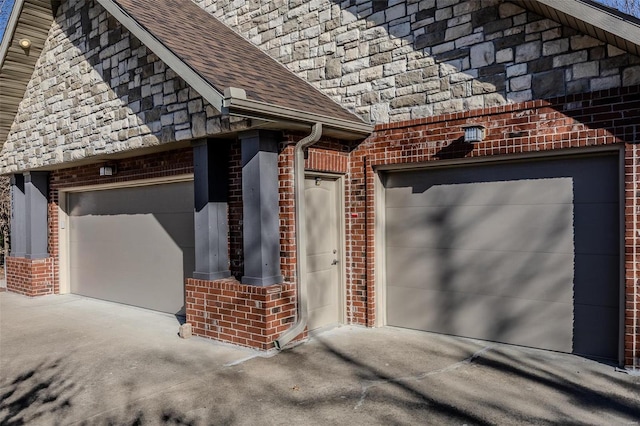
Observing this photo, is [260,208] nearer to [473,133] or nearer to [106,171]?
[473,133]

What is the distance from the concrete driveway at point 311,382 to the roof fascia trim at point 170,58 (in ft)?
9.23

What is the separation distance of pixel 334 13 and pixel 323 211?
2.88 m

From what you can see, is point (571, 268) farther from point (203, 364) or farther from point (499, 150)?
point (203, 364)

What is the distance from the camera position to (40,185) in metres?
10.4

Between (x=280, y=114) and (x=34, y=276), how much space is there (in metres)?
7.46

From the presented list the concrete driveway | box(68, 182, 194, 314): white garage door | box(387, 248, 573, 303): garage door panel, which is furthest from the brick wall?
box(68, 182, 194, 314): white garage door

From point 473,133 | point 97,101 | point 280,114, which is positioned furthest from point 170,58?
point 473,133

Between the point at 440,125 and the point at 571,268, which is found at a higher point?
the point at 440,125

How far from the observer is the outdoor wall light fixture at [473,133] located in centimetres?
559

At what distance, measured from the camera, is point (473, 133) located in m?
5.59

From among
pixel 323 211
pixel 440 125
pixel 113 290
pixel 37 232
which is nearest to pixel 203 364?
pixel 323 211

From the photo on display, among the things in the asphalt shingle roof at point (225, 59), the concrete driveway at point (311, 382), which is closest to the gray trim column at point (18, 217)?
the concrete driveway at point (311, 382)

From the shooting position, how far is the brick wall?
482cm

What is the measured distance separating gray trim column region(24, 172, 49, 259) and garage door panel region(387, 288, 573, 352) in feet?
25.0
